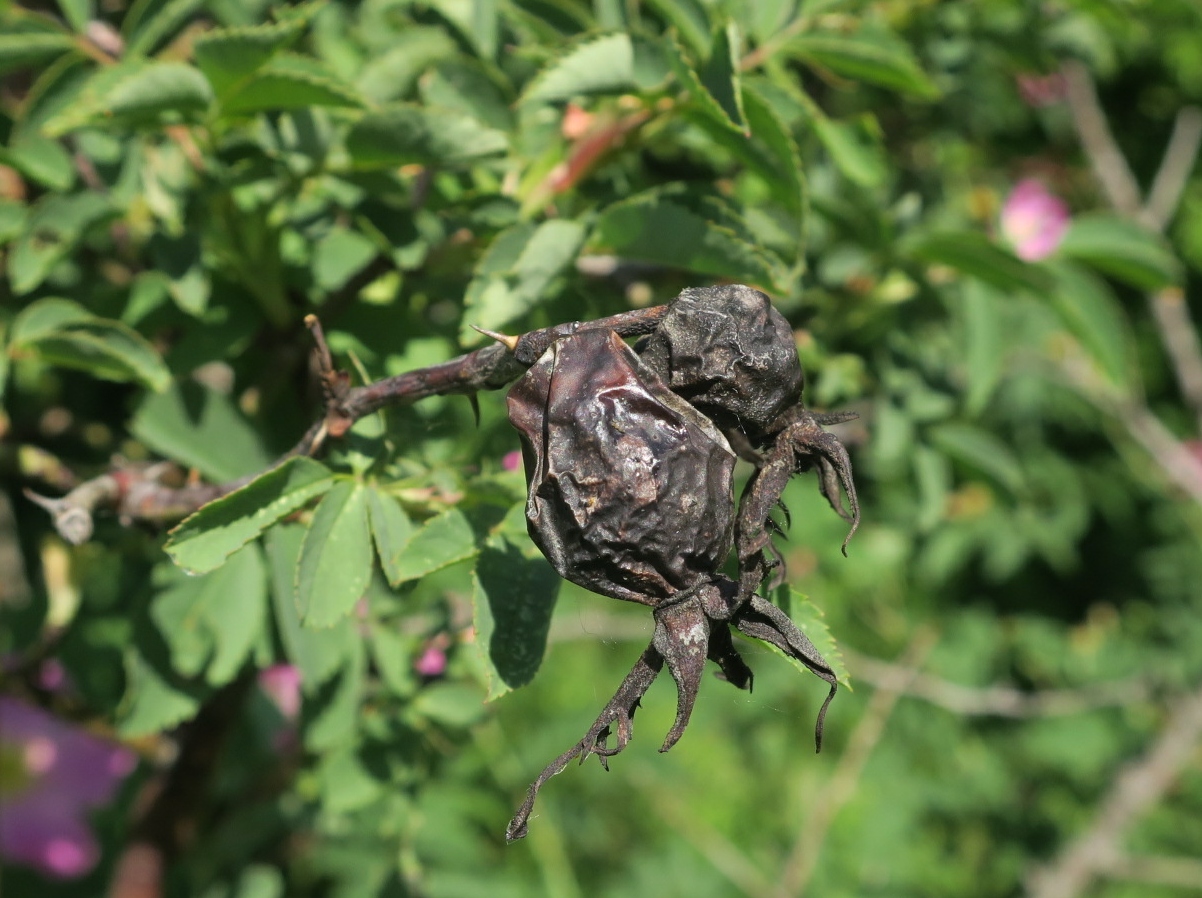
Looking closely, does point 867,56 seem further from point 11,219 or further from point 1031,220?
point 1031,220

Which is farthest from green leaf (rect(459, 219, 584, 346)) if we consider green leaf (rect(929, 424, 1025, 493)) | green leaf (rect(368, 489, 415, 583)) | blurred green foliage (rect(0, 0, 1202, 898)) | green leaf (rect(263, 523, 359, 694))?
green leaf (rect(929, 424, 1025, 493))

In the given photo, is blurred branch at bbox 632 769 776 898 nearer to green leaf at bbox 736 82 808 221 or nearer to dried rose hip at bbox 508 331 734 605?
green leaf at bbox 736 82 808 221

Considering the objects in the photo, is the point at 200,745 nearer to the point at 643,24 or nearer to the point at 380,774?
the point at 380,774

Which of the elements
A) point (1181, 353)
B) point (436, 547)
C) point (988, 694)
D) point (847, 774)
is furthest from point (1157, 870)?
point (436, 547)

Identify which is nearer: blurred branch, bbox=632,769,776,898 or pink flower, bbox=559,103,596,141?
pink flower, bbox=559,103,596,141

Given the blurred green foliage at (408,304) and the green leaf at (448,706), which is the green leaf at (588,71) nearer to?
the blurred green foliage at (408,304)
